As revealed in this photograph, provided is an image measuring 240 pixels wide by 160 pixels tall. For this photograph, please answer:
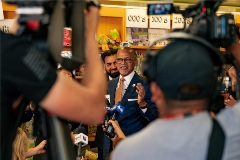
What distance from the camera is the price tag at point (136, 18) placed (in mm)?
4086

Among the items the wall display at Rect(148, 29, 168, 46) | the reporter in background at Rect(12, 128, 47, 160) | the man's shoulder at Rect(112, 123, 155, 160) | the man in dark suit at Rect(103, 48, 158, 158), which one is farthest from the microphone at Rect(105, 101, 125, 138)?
the wall display at Rect(148, 29, 168, 46)

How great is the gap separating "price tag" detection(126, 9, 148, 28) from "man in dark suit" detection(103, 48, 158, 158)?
935mm

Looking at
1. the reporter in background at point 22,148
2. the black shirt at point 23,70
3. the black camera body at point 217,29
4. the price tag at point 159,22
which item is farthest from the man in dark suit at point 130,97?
the black shirt at point 23,70

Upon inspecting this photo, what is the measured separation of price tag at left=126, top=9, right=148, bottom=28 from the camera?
161 inches

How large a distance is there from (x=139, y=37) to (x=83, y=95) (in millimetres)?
3660

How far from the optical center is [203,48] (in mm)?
762

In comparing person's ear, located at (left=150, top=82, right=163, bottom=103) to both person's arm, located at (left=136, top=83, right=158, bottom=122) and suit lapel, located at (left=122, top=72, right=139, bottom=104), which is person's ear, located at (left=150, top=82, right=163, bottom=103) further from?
suit lapel, located at (left=122, top=72, right=139, bottom=104)

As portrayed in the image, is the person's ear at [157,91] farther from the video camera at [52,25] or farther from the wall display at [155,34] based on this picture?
the wall display at [155,34]

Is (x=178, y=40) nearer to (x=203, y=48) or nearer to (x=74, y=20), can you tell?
(x=203, y=48)

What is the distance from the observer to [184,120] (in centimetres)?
Answer: 72

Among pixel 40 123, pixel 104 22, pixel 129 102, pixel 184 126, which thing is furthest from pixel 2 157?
pixel 104 22

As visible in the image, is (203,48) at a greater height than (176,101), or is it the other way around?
(203,48)

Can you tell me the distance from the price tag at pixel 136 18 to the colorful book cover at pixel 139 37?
96mm

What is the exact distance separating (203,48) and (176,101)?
0.19m
